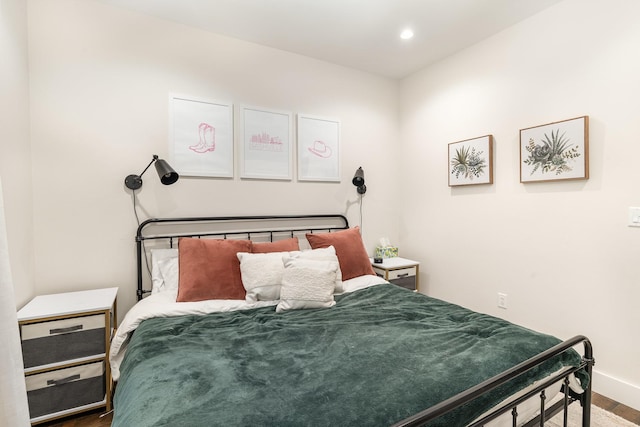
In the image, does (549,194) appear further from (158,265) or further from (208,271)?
(158,265)

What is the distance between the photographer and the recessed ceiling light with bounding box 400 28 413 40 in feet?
8.54

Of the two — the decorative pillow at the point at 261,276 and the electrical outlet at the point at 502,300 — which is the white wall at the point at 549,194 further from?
the decorative pillow at the point at 261,276

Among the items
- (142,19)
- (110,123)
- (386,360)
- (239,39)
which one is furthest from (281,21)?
(386,360)

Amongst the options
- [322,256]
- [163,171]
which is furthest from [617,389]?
[163,171]

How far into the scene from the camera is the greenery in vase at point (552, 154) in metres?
2.22

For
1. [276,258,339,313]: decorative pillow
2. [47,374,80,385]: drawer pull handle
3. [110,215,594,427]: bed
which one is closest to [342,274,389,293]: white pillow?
[110,215,594,427]: bed

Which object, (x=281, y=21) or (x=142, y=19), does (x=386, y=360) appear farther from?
(x=142, y=19)

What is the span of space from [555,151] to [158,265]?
3.04 m

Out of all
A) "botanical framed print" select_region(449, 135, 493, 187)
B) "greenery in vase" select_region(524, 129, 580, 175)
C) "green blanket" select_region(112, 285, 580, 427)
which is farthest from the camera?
"botanical framed print" select_region(449, 135, 493, 187)

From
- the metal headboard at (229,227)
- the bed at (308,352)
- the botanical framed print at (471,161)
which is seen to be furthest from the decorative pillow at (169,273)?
the botanical framed print at (471,161)

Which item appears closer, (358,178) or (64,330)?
(64,330)

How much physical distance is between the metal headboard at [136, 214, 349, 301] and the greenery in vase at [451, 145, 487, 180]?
3.95 ft

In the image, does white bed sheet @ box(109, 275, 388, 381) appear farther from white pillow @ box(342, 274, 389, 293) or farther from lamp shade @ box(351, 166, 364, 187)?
lamp shade @ box(351, 166, 364, 187)

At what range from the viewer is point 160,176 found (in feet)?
7.01
